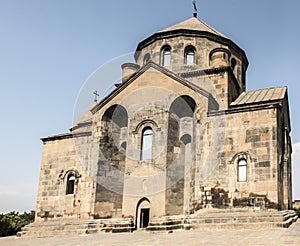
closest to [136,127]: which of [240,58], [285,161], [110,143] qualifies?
[110,143]

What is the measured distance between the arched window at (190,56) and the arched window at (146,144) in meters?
5.45

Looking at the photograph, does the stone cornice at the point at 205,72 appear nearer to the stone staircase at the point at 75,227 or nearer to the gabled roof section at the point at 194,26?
the gabled roof section at the point at 194,26

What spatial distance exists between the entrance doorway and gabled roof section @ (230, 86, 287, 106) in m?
5.51

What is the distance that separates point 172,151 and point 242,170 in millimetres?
2980

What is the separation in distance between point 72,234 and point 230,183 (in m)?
6.54

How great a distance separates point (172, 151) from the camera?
16375mm

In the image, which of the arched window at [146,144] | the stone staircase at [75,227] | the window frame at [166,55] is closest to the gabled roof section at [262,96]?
the arched window at [146,144]

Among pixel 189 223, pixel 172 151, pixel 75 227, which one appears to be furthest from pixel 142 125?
pixel 75 227

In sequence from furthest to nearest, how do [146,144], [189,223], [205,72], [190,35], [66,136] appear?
[190,35]
[66,136]
[205,72]
[146,144]
[189,223]

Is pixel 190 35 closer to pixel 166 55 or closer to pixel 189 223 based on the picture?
pixel 166 55

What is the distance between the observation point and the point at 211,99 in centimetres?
1688

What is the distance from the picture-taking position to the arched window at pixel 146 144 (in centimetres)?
1677

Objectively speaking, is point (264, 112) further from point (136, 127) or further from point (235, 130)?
point (136, 127)

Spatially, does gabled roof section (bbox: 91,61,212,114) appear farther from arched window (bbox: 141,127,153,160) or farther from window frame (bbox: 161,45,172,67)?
window frame (bbox: 161,45,172,67)
